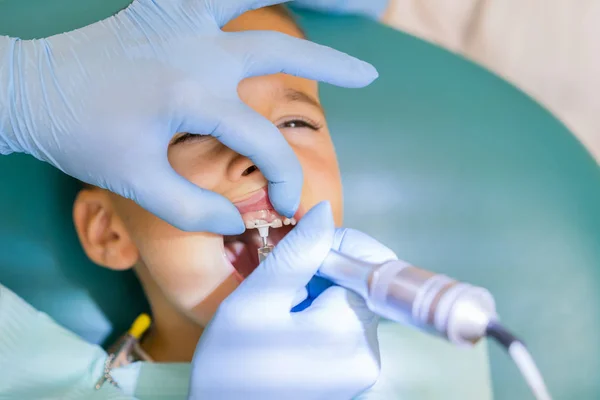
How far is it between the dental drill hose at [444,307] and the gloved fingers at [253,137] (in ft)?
0.66

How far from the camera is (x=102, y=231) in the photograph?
41.2 inches

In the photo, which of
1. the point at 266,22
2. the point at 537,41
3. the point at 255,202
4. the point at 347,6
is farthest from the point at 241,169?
the point at 537,41

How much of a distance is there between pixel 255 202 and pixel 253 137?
5.3 inches

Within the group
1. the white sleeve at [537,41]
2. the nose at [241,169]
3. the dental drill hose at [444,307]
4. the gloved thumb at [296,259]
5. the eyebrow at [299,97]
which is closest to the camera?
the dental drill hose at [444,307]

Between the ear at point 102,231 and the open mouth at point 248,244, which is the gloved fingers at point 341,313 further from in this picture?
the ear at point 102,231

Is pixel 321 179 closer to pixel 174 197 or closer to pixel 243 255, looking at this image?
pixel 243 255

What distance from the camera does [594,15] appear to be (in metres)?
1.47

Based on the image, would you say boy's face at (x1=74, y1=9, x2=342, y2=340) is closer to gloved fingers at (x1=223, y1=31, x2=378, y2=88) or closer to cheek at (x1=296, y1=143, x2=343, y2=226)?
cheek at (x1=296, y1=143, x2=343, y2=226)

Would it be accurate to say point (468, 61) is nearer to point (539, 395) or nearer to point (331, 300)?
point (331, 300)

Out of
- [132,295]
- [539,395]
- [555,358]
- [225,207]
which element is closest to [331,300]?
[225,207]

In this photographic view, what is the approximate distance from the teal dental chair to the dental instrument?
1.26ft

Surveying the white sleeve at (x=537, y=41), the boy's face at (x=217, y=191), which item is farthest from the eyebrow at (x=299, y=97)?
the white sleeve at (x=537, y=41)

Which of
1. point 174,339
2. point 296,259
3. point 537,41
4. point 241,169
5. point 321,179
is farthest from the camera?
point 537,41

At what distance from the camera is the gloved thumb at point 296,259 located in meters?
0.77
